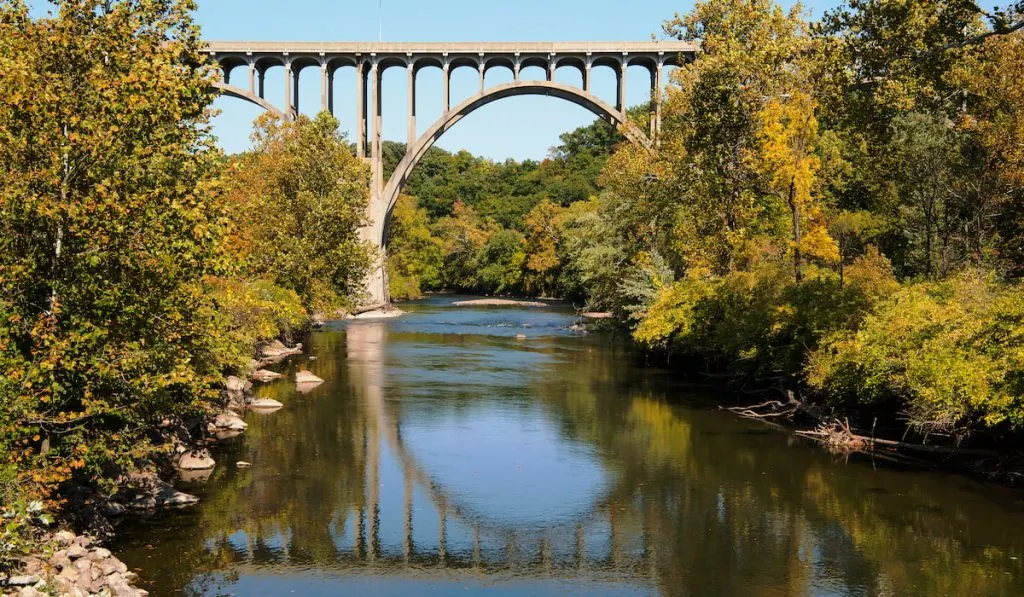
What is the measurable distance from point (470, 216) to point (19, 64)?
289 feet

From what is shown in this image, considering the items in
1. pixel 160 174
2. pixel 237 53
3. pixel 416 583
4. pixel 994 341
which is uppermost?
pixel 237 53

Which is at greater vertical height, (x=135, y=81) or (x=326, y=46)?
(x=326, y=46)

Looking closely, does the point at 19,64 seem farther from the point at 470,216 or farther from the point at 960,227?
the point at 470,216

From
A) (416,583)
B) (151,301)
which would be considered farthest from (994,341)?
(151,301)

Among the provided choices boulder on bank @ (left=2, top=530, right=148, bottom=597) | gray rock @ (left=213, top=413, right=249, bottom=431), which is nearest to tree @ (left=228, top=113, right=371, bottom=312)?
gray rock @ (left=213, top=413, right=249, bottom=431)

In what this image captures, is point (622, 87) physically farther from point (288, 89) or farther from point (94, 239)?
point (94, 239)

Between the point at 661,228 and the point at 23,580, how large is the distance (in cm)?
3448

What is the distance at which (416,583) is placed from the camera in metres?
13.4

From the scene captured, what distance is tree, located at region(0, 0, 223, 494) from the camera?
12.3 m

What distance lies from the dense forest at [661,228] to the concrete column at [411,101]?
14871mm

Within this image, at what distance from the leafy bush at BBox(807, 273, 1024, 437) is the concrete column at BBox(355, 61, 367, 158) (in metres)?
40.8

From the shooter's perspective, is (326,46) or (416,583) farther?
(326,46)

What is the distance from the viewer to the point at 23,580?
1038 centimetres

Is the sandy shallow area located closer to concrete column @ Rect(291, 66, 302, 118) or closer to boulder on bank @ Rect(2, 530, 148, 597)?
concrete column @ Rect(291, 66, 302, 118)
